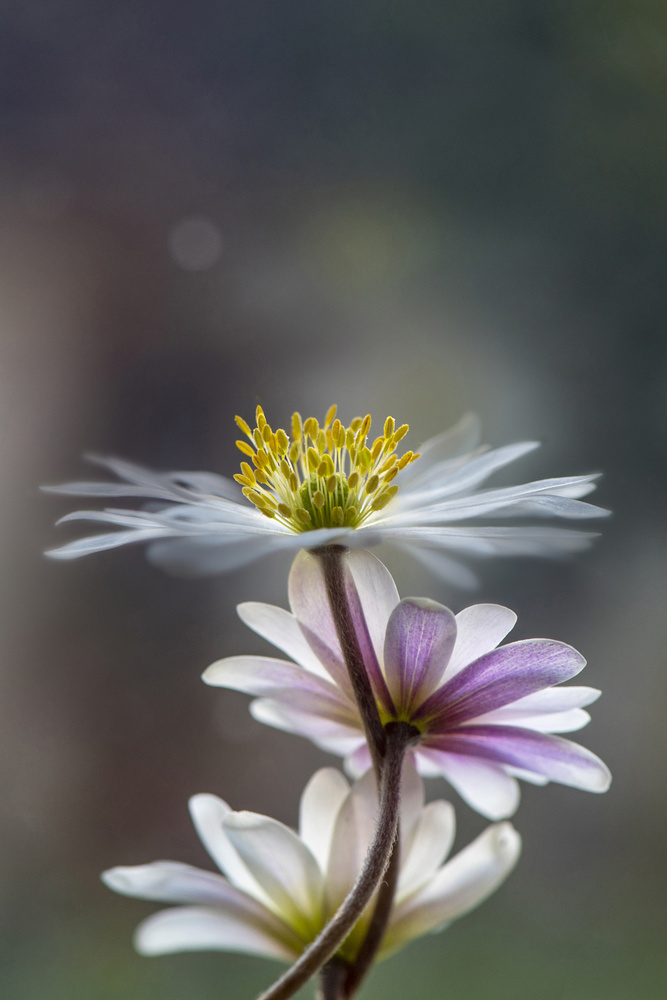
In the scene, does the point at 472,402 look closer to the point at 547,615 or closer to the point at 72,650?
the point at 547,615

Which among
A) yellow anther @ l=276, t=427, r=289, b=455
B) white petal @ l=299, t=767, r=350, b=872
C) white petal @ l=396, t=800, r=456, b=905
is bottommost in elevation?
white petal @ l=396, t=800, r=456, b=905

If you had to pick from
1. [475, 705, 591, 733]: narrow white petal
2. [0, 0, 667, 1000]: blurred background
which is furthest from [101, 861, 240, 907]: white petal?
[0, 0, 667, 1000]: blurred background

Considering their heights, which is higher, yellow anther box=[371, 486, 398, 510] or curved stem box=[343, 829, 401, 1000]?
yellow anther box=[371, 486, 398, 510]

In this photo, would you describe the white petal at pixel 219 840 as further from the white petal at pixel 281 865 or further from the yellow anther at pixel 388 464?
the yellow anther at pixel 388 464

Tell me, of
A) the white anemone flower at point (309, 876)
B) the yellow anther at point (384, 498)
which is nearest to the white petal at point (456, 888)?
the white anemone flower at point (309, 876)

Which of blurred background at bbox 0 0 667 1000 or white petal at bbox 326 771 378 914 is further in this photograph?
blurred background at bbox 0 0 667 1000

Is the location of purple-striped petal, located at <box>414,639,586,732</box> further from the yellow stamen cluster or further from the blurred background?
the blurred background

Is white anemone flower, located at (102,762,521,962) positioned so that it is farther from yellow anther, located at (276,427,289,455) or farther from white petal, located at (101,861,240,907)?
yellow anther, located at (276,427,289,455)
